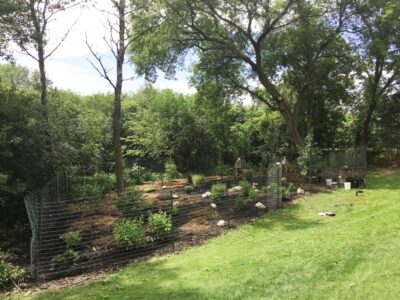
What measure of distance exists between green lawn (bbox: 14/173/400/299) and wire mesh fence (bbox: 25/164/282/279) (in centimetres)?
69

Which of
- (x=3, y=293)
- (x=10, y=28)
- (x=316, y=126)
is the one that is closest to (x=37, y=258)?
(x=3, y=293)

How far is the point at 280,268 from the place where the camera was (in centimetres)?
631

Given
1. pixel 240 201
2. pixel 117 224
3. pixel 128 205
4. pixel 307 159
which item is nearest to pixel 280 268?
pixel 117 224

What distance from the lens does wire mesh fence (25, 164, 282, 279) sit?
7.57 meters

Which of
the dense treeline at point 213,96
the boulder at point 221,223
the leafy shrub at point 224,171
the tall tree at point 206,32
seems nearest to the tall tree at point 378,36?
the dense treeline at point 213,96

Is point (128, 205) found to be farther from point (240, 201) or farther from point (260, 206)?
point (260, 206)

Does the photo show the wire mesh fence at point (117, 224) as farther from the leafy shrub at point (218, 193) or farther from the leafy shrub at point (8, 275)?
the leafy shrub at point (8, 275)

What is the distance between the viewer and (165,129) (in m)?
25.3

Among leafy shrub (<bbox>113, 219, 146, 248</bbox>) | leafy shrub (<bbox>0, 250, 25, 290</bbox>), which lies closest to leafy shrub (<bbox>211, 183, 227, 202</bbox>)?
leafy shrub (<bbox>113, 219, 146, 248</bbox>)

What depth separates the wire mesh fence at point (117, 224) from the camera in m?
7.57

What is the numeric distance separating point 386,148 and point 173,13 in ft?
56.0

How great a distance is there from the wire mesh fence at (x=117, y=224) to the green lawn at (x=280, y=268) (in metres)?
0.69

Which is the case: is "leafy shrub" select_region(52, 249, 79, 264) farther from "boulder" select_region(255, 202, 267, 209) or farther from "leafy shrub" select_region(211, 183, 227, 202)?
"boulder" select_region(255, 202, 267, 209)

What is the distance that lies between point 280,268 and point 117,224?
3.63 m
